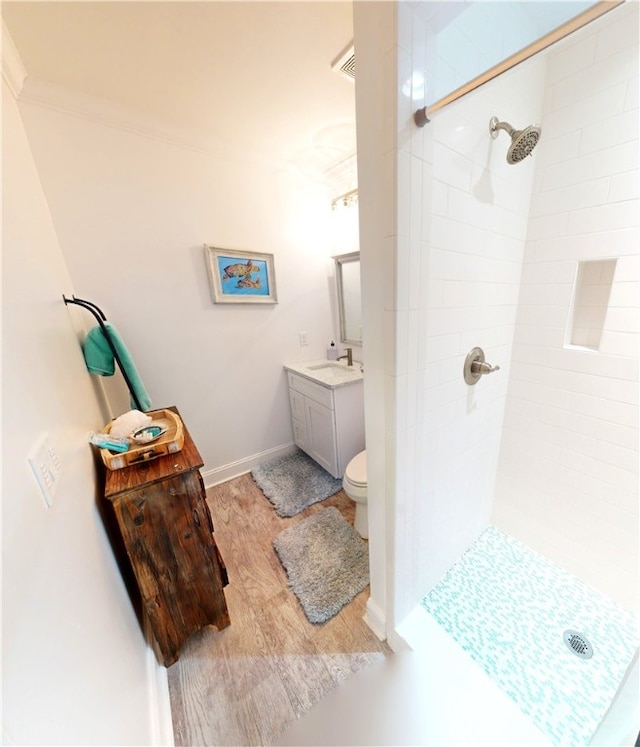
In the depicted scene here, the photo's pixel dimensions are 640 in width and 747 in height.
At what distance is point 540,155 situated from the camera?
1.15 meters

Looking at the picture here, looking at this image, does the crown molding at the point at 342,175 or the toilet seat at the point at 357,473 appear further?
the crown molding at the point at 342,175

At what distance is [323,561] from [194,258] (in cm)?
203

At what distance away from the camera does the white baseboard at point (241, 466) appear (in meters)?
2.13

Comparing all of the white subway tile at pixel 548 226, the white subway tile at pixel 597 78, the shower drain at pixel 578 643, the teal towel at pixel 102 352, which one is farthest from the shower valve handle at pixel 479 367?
the teal towel at pixel 102 352

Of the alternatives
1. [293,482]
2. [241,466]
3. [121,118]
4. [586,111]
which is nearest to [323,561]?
[293,482]

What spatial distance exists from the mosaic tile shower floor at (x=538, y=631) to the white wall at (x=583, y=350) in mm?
138

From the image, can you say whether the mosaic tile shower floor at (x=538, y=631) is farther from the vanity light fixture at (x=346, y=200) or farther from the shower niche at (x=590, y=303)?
the vanity light fixture at (x=346, y=200)

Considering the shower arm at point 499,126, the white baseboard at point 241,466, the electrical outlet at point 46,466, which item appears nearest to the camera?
the electrical outlet at point 46,466

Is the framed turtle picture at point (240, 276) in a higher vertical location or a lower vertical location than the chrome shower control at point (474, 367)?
higher

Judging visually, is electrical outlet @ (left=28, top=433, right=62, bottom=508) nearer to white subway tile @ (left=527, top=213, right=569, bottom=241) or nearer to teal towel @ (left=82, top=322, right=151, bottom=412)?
teal towel @ (left=82, top=322, right=151, bottom=412)

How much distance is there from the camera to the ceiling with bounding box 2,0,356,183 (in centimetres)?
103

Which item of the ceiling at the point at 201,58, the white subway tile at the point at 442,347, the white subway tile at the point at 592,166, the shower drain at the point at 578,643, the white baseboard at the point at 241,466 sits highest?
the ceiling at the point at 201,58

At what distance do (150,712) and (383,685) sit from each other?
82 centimetres

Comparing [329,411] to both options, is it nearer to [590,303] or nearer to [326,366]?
[326,366]
